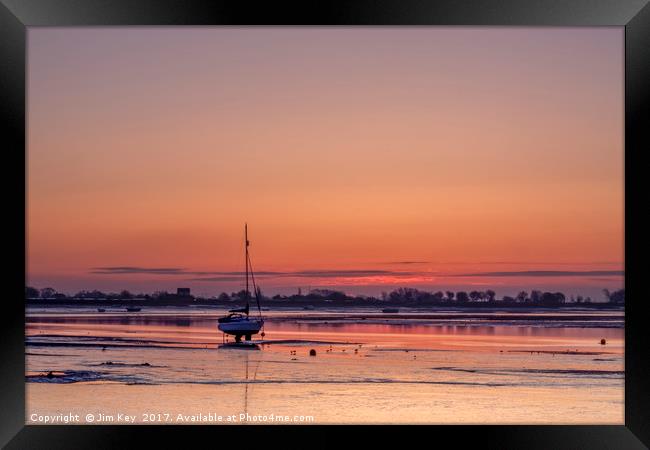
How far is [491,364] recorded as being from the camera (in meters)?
14.9

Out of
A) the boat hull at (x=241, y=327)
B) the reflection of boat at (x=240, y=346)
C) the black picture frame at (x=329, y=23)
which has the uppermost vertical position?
the black picture frame at (x=329, y=23)

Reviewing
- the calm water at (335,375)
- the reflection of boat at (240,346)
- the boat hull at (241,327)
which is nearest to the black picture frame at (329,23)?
the calm water at (335,375)

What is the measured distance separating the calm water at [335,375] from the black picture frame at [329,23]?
5.80 metres

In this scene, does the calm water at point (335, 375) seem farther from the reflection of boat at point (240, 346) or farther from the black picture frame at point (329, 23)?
the black picture frame at point (329, 23)

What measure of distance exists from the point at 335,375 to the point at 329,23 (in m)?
9.88

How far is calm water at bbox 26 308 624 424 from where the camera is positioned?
1020cm

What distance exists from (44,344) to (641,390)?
16.0m

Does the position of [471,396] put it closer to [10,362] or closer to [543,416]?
[543,416]

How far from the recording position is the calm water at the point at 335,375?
10.2 m

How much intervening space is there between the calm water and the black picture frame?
228 inches

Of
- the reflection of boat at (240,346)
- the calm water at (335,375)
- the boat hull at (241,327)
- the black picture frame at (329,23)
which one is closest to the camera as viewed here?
the black picture frame at (329,23)

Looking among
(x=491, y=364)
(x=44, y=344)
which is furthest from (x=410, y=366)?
(x=44, y=344)

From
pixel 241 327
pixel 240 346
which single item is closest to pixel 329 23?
pixel 240 346

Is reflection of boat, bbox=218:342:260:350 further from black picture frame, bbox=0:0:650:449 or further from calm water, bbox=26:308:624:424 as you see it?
black picture frame, bbox=0:0:650:449
